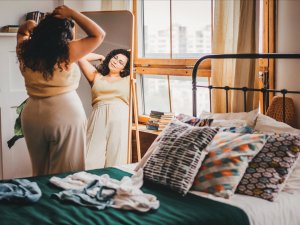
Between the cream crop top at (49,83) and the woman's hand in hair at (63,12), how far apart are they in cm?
36

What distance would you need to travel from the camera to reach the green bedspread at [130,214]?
2.16 metres

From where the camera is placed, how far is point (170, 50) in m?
4.58

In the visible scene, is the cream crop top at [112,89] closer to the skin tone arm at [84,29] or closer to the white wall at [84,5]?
the skin tone arm at [84,29]

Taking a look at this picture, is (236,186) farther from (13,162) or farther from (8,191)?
(13,162)

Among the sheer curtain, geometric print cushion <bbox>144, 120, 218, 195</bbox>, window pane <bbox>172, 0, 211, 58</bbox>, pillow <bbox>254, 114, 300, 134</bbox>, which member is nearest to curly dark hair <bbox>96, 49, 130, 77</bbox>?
window pane <bbox>172, 0, 211, 58</bbox>

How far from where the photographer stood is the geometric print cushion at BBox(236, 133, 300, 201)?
249 cm

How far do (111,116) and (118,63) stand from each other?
0.44 meters

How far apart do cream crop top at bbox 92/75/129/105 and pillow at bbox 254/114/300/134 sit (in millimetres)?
1377

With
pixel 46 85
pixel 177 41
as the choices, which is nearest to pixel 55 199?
pixel 46 85

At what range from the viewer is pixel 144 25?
491 cm

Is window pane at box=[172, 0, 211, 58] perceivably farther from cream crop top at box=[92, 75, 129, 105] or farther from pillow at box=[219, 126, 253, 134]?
pillow at box=[219, 126, 253, 134]

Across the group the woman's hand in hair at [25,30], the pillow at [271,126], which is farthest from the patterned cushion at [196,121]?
the woman's hand in hair at [25,30]

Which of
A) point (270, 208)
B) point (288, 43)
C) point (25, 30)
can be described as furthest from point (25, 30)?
point (270, 208)

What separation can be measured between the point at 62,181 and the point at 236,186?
944mm
